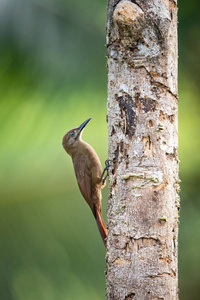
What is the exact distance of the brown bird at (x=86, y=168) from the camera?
462 centimetres

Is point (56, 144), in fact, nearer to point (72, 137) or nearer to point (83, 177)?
point (72, 137)

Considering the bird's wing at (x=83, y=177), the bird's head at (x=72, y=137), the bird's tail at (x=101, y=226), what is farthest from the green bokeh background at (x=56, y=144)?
the bird's tail at (x=101, y=226)

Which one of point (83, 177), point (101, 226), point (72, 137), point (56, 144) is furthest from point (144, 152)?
point (56, 144)

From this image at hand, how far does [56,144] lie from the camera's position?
5.35 m

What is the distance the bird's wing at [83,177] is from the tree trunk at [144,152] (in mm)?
1721

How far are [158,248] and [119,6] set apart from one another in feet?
4.63

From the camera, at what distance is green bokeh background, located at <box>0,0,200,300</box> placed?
5.19 m

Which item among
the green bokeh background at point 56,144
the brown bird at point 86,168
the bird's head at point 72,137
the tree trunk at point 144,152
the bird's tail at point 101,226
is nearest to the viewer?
the tree trunk at point 144,152

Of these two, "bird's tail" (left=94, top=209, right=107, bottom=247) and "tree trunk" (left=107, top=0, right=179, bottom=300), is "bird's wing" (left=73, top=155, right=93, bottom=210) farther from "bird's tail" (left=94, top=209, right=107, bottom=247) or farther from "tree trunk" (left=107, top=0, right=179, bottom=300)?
"tree trunk" (left=107, top=0, right=179, bottom=300)

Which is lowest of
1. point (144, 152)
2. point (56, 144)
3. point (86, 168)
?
point (144, 152)

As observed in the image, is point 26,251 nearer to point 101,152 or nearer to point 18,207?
point 18,207

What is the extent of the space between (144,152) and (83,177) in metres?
1.98

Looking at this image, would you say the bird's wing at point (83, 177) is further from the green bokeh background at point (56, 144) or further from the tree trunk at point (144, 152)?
the tree trunk at point (144, 152)

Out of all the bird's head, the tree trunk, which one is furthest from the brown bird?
the tree trunk
